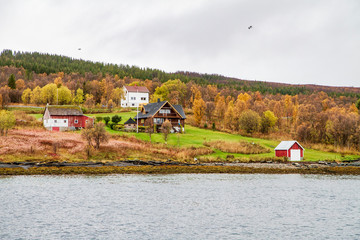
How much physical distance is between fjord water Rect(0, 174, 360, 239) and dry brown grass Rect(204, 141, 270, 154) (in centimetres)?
1887

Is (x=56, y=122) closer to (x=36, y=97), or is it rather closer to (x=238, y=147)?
(x=238, y=147)

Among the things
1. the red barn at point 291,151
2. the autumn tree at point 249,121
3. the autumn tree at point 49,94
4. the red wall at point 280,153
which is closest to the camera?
the red barn at point 291,151

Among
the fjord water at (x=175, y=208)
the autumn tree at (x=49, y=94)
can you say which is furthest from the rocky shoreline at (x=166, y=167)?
the autumn tree at (x=49, y=94)

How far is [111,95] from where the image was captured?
130875 mm

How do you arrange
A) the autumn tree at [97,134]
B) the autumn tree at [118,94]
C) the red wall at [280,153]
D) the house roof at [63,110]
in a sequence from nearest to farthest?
the autumn tree at [97,134], the red wall at [280,153], the house roof at [63,110], the autumn tree at [118,94]

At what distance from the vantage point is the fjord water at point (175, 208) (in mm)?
23219

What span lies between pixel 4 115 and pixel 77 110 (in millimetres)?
19260

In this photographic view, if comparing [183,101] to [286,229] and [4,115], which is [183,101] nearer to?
[4,115]

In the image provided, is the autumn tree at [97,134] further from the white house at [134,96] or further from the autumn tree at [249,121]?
the white house at [134,96]

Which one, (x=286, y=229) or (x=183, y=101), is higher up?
(x=183, y=101)

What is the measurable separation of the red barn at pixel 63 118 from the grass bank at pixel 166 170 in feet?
89.0

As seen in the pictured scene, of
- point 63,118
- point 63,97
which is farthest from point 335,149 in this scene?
point 63,97

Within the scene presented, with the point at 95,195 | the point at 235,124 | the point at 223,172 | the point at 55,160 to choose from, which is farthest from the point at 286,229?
the point at 235,124

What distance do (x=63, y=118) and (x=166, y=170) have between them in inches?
1335
